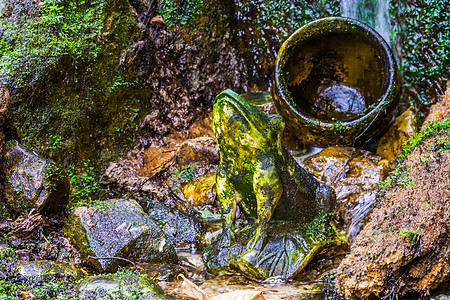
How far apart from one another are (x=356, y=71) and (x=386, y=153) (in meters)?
1.22

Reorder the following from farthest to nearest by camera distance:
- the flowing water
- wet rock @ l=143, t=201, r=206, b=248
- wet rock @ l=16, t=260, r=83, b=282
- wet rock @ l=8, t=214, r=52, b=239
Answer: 1. the flowing water
2. wet rock @ l=143, t=201, r=206, b=248
3. wet rock @ l=8, t=214, r=52, b=239
4. wet rock @ l=16, t=260, r=83, b=282

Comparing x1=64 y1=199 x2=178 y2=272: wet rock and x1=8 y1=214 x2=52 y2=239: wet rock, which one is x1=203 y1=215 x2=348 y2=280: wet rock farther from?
x1=8 y1=214 x2=52 y2=239: wet rock

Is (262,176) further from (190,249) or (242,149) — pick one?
(190,249)

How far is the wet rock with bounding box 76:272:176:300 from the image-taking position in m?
2.73

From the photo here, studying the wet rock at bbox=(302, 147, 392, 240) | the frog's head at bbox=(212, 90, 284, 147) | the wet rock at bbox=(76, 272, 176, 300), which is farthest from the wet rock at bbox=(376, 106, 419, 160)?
the wet rock at bbox=(76, 272, 176, 300)

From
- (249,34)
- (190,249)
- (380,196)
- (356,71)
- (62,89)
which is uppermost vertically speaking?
(249,34)

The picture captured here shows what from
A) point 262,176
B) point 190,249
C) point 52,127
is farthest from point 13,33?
point 262,176

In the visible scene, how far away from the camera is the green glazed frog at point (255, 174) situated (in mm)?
3400

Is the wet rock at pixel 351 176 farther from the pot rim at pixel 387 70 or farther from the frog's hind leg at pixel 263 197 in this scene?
the frog's hind leg at pixel 263 197

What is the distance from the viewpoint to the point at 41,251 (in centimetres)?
390

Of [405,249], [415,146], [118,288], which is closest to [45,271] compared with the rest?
[118,288]

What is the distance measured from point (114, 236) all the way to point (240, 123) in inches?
59.5

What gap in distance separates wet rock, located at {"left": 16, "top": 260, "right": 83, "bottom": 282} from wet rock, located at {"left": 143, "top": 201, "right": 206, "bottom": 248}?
52.0 inches

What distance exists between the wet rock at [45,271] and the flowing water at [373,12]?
209 inches
